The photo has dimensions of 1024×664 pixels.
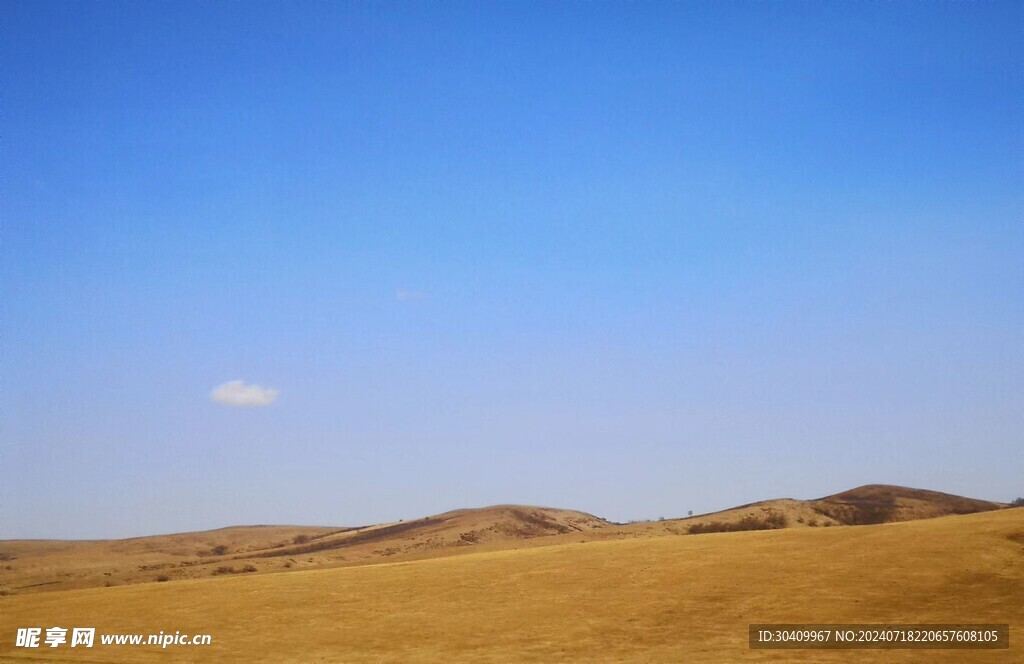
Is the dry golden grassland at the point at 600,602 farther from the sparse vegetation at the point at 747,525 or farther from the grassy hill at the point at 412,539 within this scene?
the sparse vegetation at the point at 747,525

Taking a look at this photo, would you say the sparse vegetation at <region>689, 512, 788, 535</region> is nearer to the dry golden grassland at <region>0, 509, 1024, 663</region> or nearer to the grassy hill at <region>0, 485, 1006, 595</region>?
the grassy hill at <region>0, 485, 1006, 595</region>

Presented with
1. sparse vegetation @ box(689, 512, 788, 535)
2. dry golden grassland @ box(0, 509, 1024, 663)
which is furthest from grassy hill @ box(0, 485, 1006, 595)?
dry golden grassland @ box(0, 509, 1024, 663)

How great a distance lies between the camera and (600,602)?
25656mm

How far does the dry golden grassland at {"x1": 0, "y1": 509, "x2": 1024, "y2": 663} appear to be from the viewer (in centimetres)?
2075

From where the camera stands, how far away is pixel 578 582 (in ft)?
94.7

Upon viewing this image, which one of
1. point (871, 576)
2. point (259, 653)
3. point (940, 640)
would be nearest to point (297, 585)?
point (259, 653)

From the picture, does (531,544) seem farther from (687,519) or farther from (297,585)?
(297,585)

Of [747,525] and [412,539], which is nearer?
[747,525]

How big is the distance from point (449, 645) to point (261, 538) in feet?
236

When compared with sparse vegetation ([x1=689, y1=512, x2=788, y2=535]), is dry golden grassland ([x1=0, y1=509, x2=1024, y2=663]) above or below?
below

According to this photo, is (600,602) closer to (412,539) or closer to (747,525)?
(747,525)

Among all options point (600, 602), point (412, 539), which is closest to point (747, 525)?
point (412, 539)

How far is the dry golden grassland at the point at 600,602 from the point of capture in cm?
2075

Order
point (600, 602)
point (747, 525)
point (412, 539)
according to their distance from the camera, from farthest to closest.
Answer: point (412, 539)
point (747, 525)
point (600, 602)
